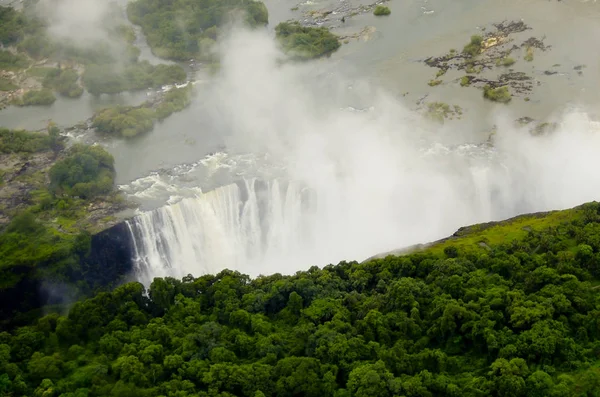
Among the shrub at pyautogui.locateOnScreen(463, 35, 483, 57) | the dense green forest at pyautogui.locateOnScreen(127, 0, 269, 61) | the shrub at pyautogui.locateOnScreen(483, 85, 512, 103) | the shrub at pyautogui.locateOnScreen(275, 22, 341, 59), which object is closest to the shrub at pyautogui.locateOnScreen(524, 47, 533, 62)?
the shrub at pyautogui.locateOnScreen(463, 35, 483, 57)

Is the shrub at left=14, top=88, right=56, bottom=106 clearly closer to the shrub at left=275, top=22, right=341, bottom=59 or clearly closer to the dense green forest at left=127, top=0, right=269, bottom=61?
the dense green forest at left=127, top=0, right=269, bottom=61

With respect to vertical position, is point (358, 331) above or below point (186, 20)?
below

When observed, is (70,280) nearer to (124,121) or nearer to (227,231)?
(227,231)

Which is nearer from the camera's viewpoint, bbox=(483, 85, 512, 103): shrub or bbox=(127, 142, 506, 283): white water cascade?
bbox=(127, 142, 506, 283): white water cascade

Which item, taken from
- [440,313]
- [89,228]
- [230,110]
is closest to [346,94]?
[230,110]

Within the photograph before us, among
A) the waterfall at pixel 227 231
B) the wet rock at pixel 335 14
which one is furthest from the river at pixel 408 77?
the waterfall at pixel 227 231

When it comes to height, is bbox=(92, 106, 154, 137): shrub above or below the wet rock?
below

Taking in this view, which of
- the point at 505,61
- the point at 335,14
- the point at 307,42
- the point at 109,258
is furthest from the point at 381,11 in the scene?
the point at 109,258
